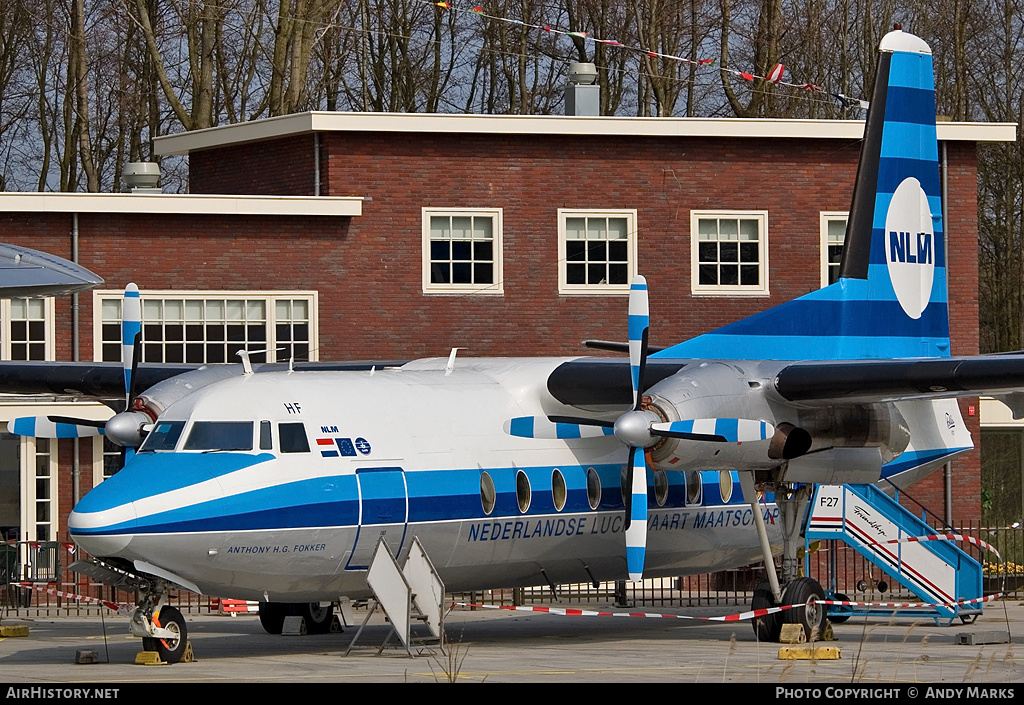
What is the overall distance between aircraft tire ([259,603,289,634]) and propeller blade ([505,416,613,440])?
4224mm

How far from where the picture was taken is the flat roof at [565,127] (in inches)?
1121

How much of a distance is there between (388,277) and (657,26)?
19.0 meters

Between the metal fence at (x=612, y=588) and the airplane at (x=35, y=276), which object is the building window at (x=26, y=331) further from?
the airplane at (x=35, y=276)

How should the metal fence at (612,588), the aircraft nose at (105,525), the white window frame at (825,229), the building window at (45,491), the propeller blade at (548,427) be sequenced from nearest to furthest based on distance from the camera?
1. the aircraft nose at (105,525)
2. the propeller blade at (548,427)
3. the metal fence at (612,588)
4. the building window at (45,491)
5. the white window frame at (825,229)

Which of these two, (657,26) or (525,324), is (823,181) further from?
(657,26)

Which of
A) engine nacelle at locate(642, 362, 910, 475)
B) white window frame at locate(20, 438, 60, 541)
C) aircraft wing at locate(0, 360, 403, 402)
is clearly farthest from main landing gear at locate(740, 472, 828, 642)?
white window frame at locate(20, 438, 60, 541)

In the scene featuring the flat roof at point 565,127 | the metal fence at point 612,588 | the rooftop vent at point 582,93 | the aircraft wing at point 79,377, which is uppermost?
the rooftop vent at point 582,93

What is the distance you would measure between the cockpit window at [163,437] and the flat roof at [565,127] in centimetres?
1235

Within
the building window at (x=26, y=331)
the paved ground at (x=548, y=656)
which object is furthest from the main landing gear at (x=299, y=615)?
the building window at (x=26, y=331)

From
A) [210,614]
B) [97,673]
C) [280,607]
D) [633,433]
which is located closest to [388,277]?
[210,614]

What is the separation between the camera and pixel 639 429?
1711cm

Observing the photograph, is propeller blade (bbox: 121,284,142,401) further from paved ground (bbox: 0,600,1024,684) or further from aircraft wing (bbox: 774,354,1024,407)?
aircraft wing (bbox: 774,354,1024,407)

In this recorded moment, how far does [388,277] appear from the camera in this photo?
28.6 m

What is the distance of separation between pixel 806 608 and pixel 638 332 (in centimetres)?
400
